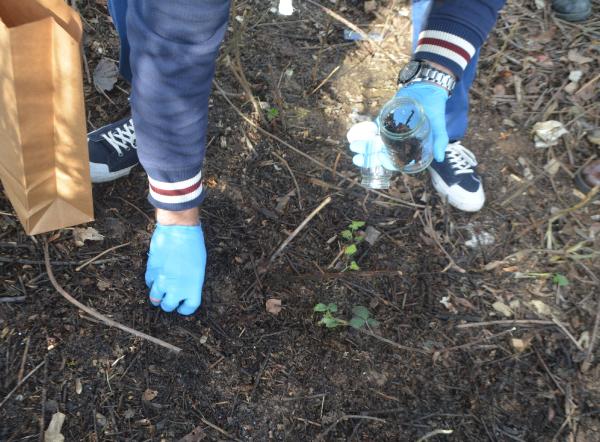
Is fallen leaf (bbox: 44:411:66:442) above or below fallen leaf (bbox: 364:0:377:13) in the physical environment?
below

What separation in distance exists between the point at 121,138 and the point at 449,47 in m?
1.31

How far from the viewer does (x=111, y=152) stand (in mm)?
1954

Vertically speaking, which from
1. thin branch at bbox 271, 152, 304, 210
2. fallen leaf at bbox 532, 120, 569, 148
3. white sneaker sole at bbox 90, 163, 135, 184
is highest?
fallen leaf at bbox 532, 120, 569, 148

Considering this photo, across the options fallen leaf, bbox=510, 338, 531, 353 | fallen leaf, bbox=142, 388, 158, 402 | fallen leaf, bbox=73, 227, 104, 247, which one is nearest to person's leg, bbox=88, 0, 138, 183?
fallen leaf, bbox=73, 227, 104, 247

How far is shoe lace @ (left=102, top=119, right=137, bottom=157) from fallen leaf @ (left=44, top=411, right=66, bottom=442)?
0.94 meters

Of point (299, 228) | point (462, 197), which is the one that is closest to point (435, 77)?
point (462, 197)

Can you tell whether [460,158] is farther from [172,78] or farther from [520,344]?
[172,78]

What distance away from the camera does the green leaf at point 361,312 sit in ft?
6.15

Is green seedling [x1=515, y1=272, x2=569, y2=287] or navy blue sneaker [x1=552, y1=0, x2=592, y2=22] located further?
navy blue sneaker [x1=552, y1=0, x2=592, y2=22]

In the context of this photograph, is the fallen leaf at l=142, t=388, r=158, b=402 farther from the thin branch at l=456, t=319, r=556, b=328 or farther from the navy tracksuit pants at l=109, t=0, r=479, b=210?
the thin branch at l=456, t=319, r=556, b=328

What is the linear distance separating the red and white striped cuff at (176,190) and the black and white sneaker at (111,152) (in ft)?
1.35

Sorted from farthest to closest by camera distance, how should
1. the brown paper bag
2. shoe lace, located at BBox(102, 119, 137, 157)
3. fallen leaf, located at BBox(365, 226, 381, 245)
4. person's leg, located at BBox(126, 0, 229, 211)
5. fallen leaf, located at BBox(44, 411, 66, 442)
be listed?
fallen leaf, located at BBox(365, 226, 381, 245), shoe lace, located at BBox(102, 119, 137, 157), fallen leaf, located at BBox(44, 411, 66, 442), the brown paper bag, person's leg, located at BBox(126, 0, 229, 211)

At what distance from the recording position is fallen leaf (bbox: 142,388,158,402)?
1618 mm

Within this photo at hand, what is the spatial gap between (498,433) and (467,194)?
980 millimetres
